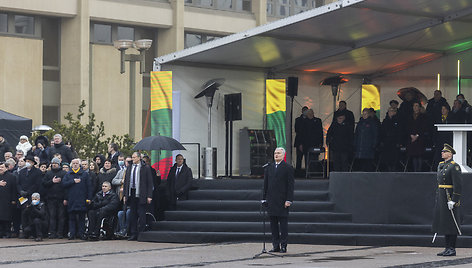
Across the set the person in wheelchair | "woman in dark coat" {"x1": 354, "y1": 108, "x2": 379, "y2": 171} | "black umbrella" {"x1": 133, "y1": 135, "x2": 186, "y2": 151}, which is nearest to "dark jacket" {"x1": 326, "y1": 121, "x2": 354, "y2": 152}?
"woman in dark coat" {"x1": 354, "y1": 108, "x2": 379, "y2": 171}

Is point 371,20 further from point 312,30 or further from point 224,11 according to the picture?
point 224,11

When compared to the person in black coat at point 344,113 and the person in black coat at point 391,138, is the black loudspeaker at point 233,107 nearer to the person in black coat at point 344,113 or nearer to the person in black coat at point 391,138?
the person in black coat at point 344,113

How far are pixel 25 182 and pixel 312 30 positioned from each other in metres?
6.68

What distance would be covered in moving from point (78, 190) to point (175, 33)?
2500cm

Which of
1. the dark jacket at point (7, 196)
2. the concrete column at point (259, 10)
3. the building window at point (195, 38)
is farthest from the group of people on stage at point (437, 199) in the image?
the concrete column at point (259, 10)

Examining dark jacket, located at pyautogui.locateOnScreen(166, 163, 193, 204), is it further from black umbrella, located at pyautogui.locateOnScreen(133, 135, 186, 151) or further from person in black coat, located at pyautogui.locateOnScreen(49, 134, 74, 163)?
person in black coat, located at pyautogui.locateOnScreen(49, 134, 74, 163)

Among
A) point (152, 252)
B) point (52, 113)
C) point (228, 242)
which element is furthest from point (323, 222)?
point (52, 113)

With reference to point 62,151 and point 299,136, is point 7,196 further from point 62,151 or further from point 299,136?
point 299,136

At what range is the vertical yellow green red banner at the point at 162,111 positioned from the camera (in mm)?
22547

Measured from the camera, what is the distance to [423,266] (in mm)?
14812

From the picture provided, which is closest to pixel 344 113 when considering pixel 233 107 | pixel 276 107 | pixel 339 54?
pixel 339 54

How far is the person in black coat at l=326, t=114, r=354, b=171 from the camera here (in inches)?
934

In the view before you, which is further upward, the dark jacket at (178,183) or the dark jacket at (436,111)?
the dark jacket at (436,111)

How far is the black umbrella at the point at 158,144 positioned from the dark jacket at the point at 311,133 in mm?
4407
